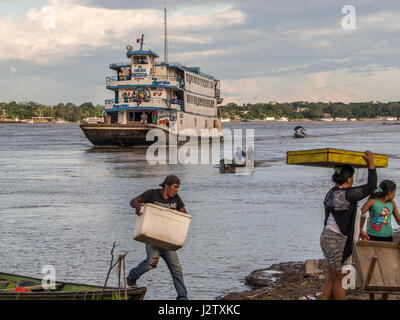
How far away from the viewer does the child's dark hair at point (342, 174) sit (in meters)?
6.08

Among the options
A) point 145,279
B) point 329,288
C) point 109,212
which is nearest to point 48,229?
point 109,212

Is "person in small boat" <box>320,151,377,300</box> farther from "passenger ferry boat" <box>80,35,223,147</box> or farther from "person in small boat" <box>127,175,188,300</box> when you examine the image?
"passenger ferry boat" <box>80,35,223,147</box>

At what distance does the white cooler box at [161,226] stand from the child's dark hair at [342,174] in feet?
5.62

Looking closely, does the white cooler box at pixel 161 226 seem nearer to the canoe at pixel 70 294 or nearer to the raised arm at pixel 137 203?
the raised arm at pixel 137 203

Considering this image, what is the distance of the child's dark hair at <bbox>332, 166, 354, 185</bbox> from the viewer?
6.08m

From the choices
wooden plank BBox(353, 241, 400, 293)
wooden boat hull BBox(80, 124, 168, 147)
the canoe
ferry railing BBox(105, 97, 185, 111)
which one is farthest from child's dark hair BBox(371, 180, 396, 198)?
ferry railing BBox(105, 97, 185, 111)

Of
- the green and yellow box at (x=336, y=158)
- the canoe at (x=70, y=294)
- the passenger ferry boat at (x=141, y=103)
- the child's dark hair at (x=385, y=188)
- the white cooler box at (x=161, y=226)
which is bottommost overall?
the canoe at (x=70, y=294)

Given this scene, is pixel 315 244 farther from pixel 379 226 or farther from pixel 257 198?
pixel 257 198

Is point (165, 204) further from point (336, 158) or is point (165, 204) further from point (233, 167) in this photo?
point (233, 167)

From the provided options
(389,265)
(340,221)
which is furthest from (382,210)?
(340,221)

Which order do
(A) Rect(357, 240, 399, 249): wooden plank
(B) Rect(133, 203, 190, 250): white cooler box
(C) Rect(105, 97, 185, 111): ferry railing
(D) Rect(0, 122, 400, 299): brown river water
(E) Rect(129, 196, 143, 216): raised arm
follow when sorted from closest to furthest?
(A) Rect(357, 240, 399, 249): wooden plank
(B) Rect(133, 203, 190, 250): white cooler box
(E) Rect(129, 196, 143, 216): raised arm
(D) Rect(0, 122, 400, 299): brown river water
(C) Rect(105, 97, 185, 111): ferry railing

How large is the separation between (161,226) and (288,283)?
121 inches

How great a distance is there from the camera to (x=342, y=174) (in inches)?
240

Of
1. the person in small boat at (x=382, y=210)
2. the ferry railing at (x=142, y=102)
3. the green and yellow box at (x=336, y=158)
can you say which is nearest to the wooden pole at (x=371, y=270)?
the green and yellow box at (x=336, y=158)
